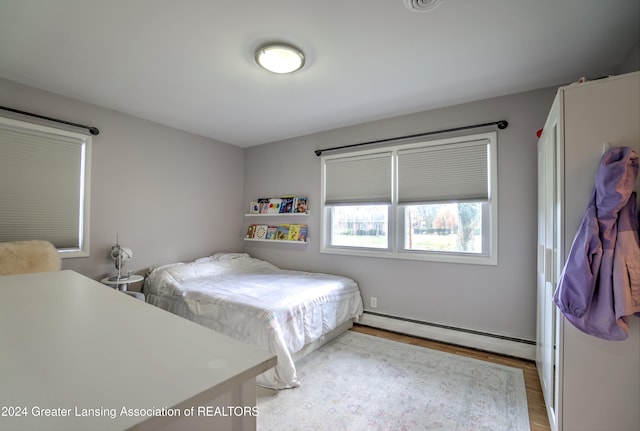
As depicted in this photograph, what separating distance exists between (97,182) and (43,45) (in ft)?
4.42

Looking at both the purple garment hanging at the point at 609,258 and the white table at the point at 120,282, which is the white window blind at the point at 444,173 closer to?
the purple garment hanging at the point at 609,258

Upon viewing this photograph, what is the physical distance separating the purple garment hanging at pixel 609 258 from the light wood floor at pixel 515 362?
93cm

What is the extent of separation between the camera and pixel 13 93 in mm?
2504

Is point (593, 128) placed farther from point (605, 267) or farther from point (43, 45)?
point (43, 45)

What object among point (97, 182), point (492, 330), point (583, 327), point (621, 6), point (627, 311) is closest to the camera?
point (627, 311)

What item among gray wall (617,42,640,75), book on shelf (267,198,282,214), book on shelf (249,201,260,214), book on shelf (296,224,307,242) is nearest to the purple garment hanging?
gray wall (617,42,640,75)

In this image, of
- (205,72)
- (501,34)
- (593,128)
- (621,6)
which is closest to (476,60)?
(501,34)

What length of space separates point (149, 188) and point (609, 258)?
3965mm

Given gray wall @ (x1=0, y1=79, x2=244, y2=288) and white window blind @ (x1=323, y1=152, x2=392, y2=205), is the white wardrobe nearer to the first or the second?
white window blind @ (x1=323, y1=152, x2=392, y2=205)

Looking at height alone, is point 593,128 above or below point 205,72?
below

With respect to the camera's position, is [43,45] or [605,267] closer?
[605,267]

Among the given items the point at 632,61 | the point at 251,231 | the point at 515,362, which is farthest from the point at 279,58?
the point at 515,362

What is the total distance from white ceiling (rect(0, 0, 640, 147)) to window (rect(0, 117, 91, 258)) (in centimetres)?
47

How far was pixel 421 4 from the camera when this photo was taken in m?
1.58
